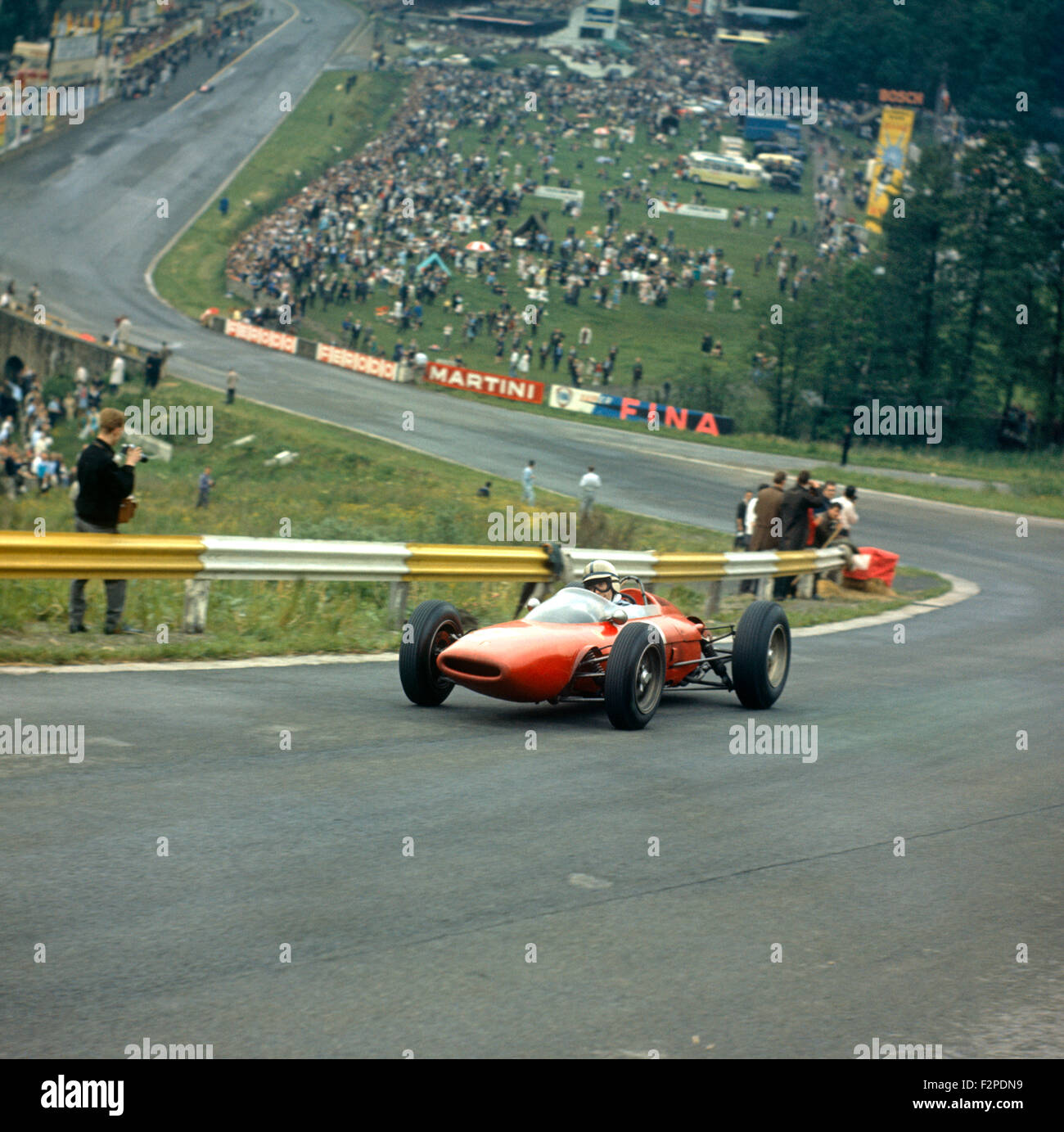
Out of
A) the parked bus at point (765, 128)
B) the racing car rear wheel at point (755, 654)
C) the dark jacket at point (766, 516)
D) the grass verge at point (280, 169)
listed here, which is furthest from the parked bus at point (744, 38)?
the racing car rear wheel at point (755, 654)

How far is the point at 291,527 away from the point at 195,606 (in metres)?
12.1

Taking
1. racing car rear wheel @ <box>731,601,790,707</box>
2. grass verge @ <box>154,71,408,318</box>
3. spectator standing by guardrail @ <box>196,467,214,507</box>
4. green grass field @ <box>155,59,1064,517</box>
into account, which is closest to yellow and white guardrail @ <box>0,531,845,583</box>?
racing car rear wheel @ <box>731,601,790,707</box>

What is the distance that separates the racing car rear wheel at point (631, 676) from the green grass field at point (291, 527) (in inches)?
138

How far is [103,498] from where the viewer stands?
11.7m

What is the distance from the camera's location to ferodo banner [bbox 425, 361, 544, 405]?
179ft

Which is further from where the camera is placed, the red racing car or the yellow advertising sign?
the yellow advertising sign

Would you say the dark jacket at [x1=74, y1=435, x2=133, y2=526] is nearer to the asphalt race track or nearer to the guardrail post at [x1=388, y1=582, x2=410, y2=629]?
the asphalt race track

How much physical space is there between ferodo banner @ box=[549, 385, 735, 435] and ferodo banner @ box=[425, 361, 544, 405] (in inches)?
30.4

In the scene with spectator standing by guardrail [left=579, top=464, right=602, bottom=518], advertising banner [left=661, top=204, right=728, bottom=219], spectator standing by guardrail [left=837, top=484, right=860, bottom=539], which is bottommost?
spectator standing by guardrail [left=579, top=464, right=602, bottom=518]

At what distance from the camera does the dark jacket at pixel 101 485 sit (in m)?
11.6

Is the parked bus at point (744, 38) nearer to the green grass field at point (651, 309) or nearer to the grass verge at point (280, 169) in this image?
the grass verge at point (280, 169)

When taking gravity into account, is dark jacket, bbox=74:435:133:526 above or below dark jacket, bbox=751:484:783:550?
above
